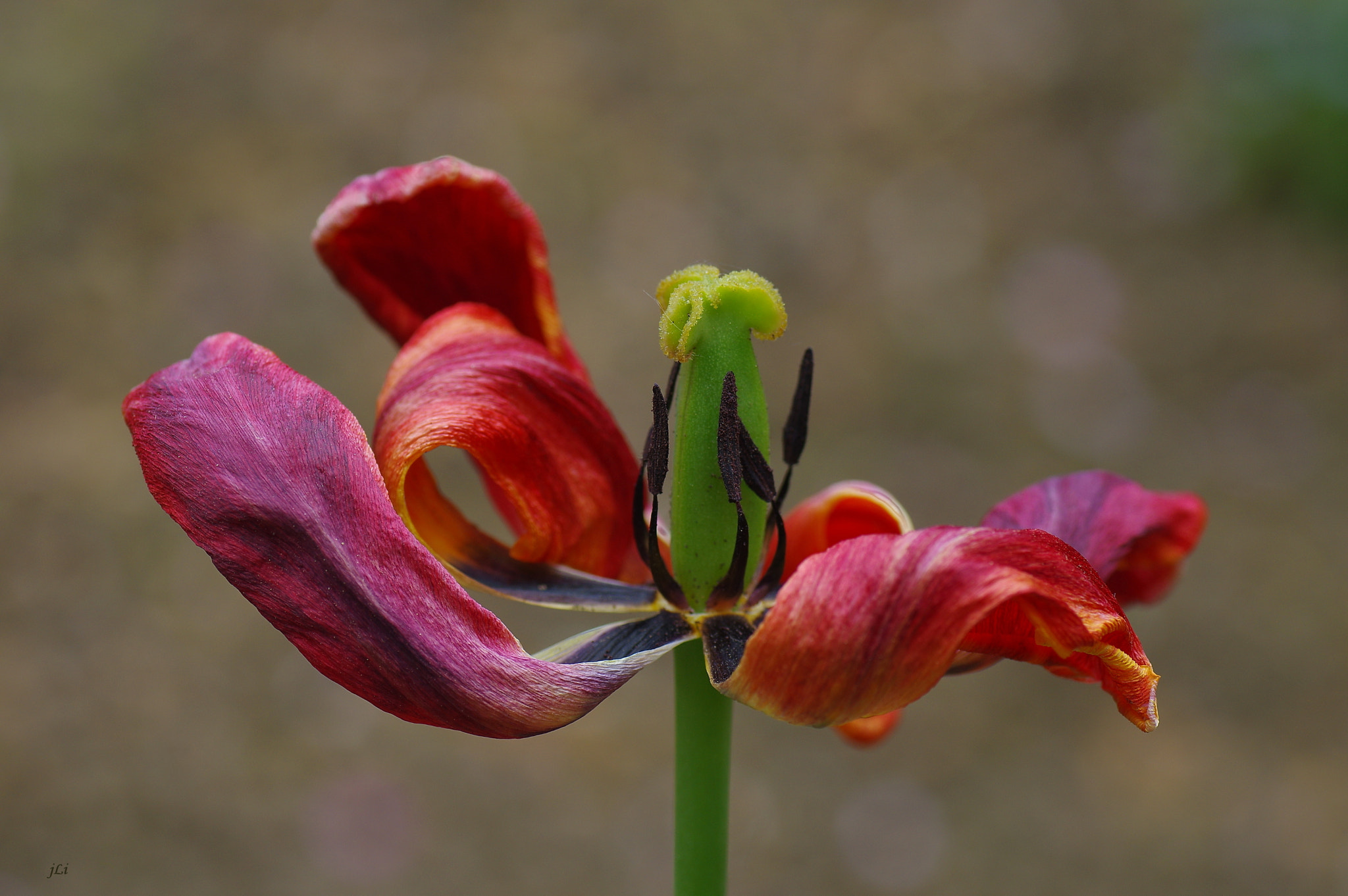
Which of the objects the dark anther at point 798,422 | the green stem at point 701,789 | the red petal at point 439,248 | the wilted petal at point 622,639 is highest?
the red petal at point 439,248

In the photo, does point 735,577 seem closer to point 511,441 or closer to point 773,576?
point 773,576

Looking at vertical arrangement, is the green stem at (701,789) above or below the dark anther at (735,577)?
below

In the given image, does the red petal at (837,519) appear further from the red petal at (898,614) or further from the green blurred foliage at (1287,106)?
the green blurred foliage at (1287,106)

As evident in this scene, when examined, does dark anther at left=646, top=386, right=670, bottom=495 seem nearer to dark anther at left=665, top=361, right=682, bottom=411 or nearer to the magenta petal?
dark anther at left=665, top=361, right=682, bottom=411

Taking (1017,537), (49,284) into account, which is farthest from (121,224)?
(1017,537)

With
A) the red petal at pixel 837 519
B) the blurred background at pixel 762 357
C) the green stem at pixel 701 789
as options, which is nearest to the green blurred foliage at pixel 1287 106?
the blurred background at pixel 762 357

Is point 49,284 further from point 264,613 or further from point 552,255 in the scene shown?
point 264,613
